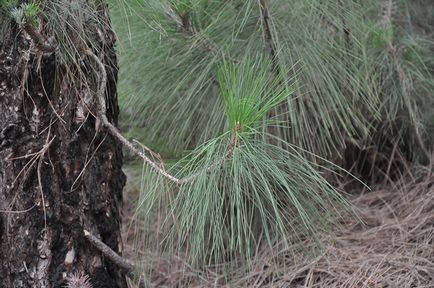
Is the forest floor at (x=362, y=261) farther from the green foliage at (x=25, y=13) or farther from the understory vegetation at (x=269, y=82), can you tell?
the green foliage at (x=25, y=13)

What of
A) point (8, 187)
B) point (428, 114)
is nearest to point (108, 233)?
point (8, 187)

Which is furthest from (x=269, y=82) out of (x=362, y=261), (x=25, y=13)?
(x=25, y=13)

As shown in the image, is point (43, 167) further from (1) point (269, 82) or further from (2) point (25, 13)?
(1) point (269, 82)

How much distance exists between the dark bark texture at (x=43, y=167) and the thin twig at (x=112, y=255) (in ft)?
0.06

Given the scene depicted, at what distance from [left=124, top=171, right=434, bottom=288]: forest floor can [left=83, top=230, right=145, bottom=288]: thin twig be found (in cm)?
11

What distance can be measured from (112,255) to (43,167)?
229mm

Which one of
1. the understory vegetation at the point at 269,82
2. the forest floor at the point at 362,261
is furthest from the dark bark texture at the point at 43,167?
the forest floor at the point at 362,261

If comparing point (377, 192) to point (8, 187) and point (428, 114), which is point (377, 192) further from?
point (8, 187)

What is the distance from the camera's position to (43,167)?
4.09 ft

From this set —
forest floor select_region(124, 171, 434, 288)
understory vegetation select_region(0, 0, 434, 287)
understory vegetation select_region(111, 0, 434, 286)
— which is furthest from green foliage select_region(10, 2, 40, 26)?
forest floor select_region(124, 171, 434, 288)

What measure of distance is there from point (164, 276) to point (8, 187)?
1.75 feet

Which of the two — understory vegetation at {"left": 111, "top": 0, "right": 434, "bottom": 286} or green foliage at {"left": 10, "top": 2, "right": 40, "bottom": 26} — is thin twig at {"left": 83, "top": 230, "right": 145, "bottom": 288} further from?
green foliage at {"left": 10, "top": 2, "right": 40, "bottom": 26}

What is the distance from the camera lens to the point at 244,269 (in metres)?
1.44

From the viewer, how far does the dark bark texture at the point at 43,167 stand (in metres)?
1.23
